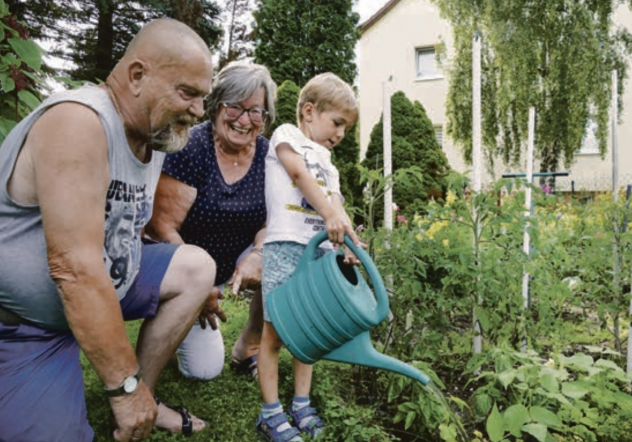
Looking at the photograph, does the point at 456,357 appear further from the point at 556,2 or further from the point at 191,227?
the point at 556,2

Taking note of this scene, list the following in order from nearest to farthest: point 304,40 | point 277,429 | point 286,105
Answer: point 277,429 → point 286,105 → point 304,40

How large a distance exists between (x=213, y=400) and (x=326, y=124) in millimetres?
1207

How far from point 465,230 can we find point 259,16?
6337 mm

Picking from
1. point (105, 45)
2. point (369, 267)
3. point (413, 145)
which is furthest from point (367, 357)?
point (105, 45)

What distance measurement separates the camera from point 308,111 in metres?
2.03

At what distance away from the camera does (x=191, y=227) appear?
205cm

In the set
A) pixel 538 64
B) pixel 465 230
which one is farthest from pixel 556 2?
pixel 465 230

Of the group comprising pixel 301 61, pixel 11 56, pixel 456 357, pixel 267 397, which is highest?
pixel 301 61

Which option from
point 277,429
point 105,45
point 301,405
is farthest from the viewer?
point 105,45

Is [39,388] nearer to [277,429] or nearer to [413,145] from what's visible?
[277,429]

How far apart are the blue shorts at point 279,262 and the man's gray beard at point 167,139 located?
0.64 meters

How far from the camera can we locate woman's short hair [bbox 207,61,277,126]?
1.93 meters

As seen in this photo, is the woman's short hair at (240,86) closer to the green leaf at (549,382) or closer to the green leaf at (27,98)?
the green leaf at (27,98)

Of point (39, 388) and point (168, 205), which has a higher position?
point (168, 205)
